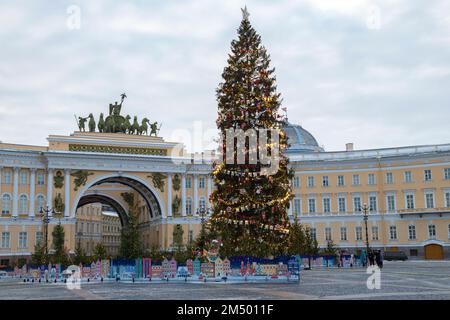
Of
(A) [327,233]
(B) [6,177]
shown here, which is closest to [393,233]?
(A) [327,233]

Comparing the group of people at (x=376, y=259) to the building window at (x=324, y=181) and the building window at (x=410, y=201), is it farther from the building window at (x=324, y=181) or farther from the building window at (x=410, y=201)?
the building window at (x=324, y=181)

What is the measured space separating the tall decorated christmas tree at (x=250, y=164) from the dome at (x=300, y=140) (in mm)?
44578

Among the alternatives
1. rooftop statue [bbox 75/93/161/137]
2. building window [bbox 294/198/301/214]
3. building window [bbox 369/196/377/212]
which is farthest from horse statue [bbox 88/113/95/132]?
building window [bbox 369/196/377/212]

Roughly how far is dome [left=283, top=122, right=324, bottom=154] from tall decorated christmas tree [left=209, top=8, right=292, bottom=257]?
146 ft

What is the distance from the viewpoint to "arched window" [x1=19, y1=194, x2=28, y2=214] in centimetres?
6056

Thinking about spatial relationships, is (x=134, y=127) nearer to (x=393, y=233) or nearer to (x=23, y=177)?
(x=23, y=177)

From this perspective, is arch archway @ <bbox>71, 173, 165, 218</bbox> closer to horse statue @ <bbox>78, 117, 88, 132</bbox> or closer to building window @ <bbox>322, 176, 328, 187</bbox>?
horse statue @ <bbox>78, 117, 88, 132</bbox>

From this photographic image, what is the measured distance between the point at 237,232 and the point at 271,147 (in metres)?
5.09

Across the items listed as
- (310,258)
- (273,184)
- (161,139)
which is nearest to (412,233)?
(310,258)

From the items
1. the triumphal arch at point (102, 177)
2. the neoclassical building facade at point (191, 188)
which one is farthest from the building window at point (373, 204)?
the triumphal arch at point (102, 177)

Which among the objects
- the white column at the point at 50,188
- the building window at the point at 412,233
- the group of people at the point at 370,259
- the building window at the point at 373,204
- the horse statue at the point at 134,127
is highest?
the horse statue at the point at 134,127

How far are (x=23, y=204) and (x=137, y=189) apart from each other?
14.5 metres

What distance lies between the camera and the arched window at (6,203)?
196 ft
